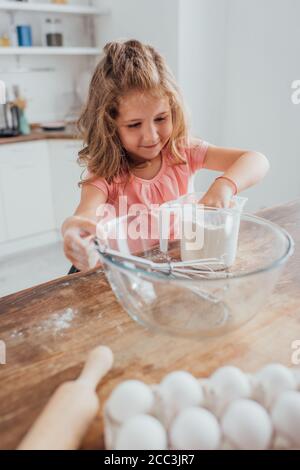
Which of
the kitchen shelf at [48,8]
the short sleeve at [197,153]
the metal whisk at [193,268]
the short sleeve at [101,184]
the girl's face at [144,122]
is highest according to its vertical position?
the kitchen shelf at [48,8]

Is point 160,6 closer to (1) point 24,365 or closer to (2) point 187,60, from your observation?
(2) point 187,60

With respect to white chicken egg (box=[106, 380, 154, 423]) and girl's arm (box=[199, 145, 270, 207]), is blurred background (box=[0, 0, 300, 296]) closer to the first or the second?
girl's arm (box=[199, 145, 270, 207])

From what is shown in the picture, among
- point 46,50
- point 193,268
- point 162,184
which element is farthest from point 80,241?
point 46,50

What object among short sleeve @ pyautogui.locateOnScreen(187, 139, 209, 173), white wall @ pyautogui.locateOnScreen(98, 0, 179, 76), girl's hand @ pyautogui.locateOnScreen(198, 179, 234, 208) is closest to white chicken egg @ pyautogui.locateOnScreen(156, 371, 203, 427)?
girl's hand @ pyautogui.locateOnScreen(198, 179, 234, 208)

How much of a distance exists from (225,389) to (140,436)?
0.35 ft

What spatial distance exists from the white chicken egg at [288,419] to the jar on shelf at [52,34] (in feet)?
9.99

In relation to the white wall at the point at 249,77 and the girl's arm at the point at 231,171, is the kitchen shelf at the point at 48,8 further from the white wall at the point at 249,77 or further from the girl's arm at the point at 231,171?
the girl's arm at the point at 231,171

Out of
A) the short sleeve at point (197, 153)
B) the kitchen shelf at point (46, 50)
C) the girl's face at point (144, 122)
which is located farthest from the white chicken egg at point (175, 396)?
the kitchen shelf at point (46, 50)

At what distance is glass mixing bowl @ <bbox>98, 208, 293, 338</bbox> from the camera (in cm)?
53

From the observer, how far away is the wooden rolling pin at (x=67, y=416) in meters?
0.40

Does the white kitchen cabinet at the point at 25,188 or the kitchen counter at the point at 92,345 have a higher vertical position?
the kitchen counter at the point at 92,345

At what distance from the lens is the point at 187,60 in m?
2.51

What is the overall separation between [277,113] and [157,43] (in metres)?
0.87

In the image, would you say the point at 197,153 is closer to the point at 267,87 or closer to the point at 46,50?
the point at 267,87
